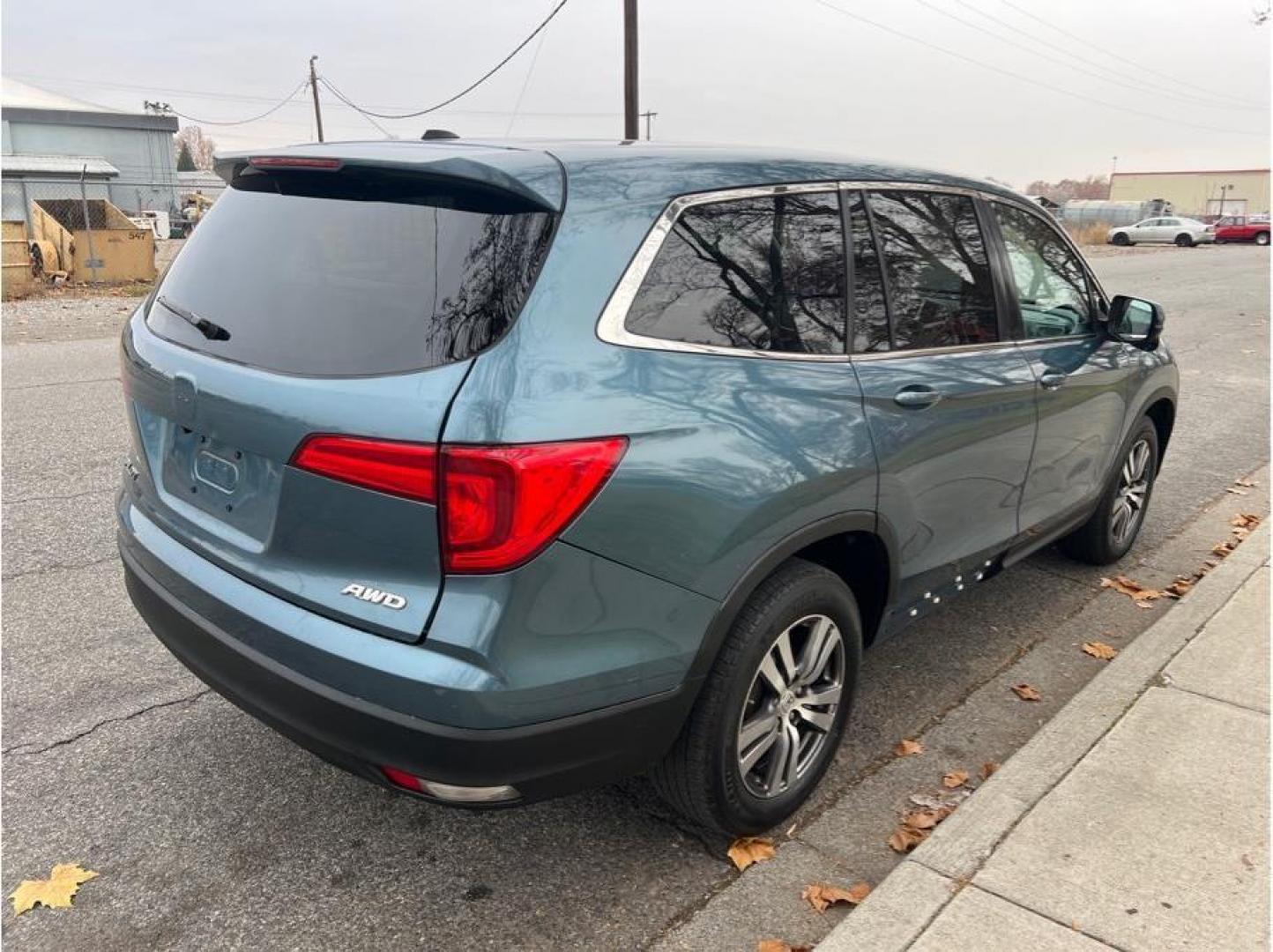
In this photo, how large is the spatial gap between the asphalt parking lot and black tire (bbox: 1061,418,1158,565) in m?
0.16

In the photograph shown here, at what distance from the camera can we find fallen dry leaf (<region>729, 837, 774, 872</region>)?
268 centimetres

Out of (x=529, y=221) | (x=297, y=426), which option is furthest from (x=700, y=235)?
(x=297, y=426)

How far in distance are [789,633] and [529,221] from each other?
126 centimetres

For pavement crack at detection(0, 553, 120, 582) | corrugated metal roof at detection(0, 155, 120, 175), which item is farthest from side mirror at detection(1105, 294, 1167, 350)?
corrugated metal roof at detection(0, 155, 120, 175)

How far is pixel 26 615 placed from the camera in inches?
154

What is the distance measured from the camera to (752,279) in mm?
2500

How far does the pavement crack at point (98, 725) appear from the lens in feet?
10.0

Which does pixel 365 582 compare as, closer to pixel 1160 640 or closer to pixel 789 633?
pixel 789 633

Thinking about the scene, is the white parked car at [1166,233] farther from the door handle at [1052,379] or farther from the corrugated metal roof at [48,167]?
the door handle at [1052,379]

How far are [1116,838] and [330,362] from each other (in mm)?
2349

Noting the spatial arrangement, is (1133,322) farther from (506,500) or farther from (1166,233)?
(1166,233)

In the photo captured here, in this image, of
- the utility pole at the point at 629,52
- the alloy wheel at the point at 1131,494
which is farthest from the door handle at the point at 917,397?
the utility pole at the point at 629,52

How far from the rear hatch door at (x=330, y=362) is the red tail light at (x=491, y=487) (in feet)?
0.11

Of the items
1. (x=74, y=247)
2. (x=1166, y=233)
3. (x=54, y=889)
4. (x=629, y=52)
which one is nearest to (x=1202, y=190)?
(x=1166, y=233)
